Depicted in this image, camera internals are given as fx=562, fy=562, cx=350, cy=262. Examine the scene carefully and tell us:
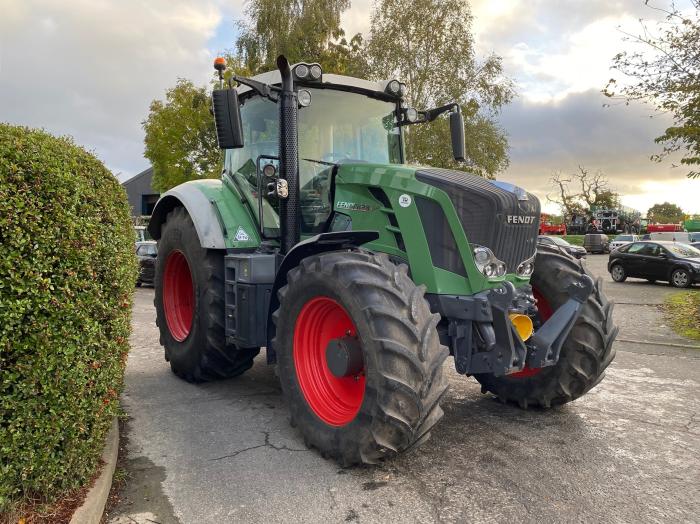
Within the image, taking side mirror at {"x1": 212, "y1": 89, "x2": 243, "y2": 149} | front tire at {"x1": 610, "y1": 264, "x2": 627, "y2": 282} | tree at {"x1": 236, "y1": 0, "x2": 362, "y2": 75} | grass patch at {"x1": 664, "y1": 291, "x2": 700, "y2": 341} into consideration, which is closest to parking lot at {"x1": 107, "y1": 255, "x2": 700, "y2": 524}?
side mirror at {"x1": 212, "y1": 89, "x2": 243, "y2": 149}

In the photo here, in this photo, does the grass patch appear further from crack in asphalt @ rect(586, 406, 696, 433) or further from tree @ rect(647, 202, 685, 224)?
tree @ rect(647, 202, 685, 224)

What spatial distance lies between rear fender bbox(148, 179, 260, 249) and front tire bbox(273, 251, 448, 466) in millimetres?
1220

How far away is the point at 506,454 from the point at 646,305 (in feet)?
36.4

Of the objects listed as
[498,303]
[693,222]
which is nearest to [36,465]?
[498,303]

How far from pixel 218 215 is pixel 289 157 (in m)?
1.07

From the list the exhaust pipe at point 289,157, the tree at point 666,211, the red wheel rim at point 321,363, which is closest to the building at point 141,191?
the exhaust pipe at point 289,157

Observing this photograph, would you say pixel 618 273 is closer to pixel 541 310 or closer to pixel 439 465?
pixel 541 310

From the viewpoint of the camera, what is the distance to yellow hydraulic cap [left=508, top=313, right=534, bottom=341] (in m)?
3.82

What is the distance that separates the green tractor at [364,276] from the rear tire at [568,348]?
1 cm

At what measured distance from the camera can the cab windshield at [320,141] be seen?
15.4ft

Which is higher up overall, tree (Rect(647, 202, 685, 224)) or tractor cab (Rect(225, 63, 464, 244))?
tree (Rect(647, 202, 685, 224))

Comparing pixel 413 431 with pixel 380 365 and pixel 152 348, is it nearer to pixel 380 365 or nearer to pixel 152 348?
pixel 380 365

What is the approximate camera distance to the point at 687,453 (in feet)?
12.8

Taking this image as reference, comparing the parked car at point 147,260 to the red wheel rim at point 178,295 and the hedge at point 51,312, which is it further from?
the hedge at point 51,312
